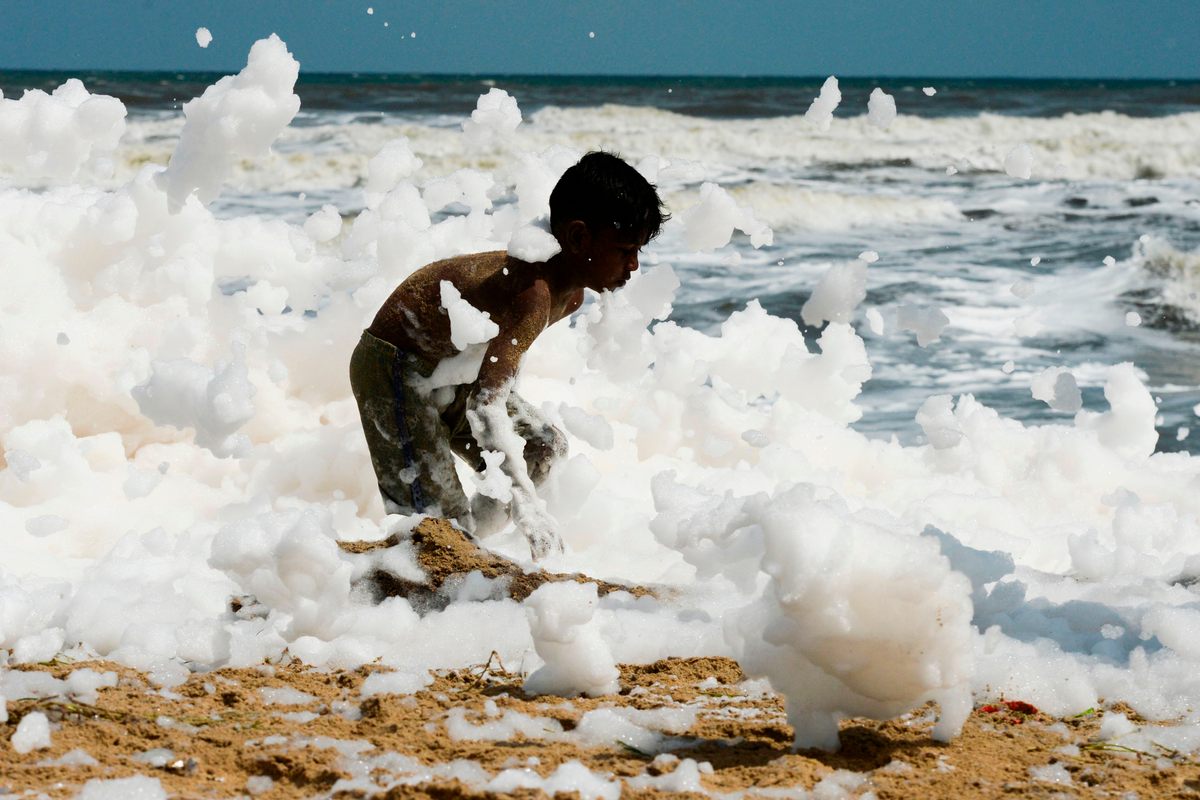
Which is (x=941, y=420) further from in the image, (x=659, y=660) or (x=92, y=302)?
(x=92, y=302)

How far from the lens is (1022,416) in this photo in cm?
547

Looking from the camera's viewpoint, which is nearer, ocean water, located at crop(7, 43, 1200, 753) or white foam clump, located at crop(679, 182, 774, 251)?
ocean water, located at crop(7, 43, 1200, 753)

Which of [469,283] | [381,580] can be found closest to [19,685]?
[381,580]

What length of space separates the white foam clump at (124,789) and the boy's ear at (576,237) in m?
1.76

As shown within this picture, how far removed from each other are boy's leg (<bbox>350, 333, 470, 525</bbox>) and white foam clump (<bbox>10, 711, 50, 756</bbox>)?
1.44 metres

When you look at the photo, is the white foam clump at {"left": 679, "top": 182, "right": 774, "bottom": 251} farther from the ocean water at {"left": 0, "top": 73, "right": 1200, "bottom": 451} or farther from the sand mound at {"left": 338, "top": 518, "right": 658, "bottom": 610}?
the sand mound at {"left": 338, "top": 518, "right": 658, "bottom": 610}

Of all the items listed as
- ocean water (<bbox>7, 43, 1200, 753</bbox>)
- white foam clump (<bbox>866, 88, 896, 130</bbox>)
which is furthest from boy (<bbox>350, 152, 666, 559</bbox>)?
white foam clump (<bbox>866, 88, 896, 130</bbox>)

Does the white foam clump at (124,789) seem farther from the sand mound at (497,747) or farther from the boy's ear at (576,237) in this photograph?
the boy's ear at (576,237)

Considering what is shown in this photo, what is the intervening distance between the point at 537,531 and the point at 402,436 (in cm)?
41

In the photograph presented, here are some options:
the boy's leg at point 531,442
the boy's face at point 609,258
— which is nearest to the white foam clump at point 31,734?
the boy's leg at point 531,442

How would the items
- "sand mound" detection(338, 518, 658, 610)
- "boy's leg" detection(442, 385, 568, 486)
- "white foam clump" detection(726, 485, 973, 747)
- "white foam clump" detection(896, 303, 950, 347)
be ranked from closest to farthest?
"white foam clump" detection(726, 485, 973, 747) < "sand mound" detection(338, 518, 658, 610) < "boy's leg" detection(442, 385, 568, 486) < "white foam clump" detection(896, 303, 950, 347)

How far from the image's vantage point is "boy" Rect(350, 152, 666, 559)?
3027mm

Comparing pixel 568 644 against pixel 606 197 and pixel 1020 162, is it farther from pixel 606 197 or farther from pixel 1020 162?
pixel 1020 162

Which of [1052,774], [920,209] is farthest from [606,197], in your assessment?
[920,209]
